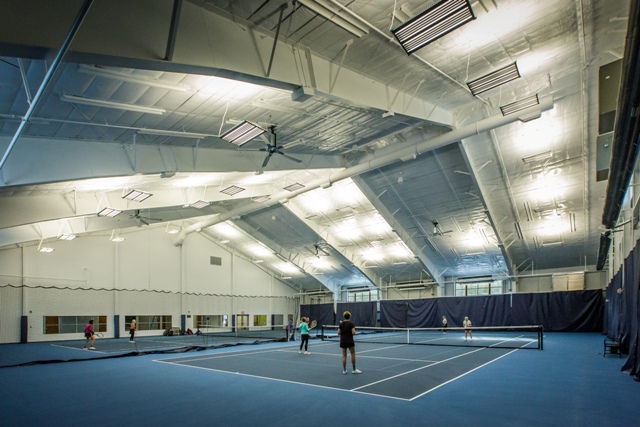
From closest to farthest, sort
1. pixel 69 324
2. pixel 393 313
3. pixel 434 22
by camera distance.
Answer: pixel 434 22 → pixel 69 324 → pixel 393 313

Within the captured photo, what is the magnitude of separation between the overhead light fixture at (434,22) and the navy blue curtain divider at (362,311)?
101 feet

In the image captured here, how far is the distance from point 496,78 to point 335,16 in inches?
186

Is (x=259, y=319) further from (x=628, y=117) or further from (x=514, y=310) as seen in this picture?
(x=628, y=117)

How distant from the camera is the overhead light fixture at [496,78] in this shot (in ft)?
33.4

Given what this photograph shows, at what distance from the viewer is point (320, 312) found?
40.8 meters

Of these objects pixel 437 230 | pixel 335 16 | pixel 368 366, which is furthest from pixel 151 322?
pixel 335 16

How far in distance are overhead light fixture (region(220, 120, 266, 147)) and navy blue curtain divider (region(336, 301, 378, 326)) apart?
27.7 m

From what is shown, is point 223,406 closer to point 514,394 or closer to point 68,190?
point 514,394

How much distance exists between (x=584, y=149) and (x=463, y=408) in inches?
566

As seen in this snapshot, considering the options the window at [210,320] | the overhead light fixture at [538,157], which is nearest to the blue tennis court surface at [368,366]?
the overhead light fixture at [538,157]

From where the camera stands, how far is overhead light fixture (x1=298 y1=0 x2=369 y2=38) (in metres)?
8.09

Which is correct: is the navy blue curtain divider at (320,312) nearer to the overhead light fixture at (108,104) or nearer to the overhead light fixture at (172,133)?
the overhead light fixture at (172,133)

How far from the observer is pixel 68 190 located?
54.1ft

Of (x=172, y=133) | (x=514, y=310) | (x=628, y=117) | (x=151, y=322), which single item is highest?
(x=172, y=133)
